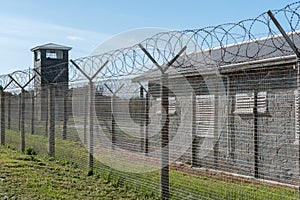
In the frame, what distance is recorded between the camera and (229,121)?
242 inches

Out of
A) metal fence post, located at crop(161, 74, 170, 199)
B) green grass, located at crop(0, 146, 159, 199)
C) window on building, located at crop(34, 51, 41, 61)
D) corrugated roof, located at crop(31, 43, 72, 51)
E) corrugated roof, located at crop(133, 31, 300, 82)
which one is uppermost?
corrugated roof, located at crop(31, 43, 72, 51)

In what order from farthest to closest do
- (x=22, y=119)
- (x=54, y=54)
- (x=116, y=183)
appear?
1. (x=54, y=54)
2. (x=22, y=119)
3. (x=116, y=183)

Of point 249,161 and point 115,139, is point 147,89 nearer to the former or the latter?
point 115,139

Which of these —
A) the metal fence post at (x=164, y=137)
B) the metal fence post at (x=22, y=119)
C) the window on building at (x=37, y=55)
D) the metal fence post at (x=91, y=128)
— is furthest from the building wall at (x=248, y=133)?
the window on building at (x=37, y=55)

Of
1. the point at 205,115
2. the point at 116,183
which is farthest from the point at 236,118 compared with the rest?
the point at 116,183

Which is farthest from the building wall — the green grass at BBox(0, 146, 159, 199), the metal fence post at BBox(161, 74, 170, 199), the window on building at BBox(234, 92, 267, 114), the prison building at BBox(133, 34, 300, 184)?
the green grass at BBox(0, 146, 159, 199)

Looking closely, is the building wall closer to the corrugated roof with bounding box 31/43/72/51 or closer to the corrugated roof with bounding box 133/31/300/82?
the corrugated roof with bounding box 133/31/300/82

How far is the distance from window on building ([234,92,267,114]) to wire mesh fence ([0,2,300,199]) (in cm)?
3

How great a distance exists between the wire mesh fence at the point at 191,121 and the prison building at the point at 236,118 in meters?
0.02

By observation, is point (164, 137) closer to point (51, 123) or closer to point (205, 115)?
point (205, 115)

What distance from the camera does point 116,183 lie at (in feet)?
22.3

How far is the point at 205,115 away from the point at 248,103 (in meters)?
1.47

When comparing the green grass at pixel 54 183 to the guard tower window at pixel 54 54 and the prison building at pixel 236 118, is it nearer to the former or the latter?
the prison building at pixel 236 118

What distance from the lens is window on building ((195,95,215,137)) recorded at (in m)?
6.34
